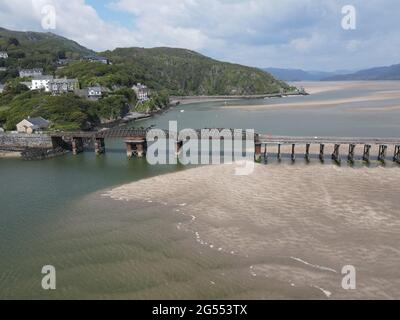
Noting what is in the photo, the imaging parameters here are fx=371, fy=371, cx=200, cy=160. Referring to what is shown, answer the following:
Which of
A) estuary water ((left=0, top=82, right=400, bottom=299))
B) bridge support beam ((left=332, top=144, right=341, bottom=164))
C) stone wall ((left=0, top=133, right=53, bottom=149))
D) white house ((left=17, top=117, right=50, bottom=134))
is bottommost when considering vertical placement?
estuary water ((left=0, top=82, right=400, bottom=299))

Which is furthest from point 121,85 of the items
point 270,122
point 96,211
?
point 96,211

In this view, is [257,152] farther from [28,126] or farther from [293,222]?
[28,126]

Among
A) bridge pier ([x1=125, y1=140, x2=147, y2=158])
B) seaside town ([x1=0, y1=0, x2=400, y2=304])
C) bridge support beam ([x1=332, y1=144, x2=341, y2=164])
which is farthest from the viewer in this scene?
bridge pier ([x1=125, y1=140, x2=147, y2=158])

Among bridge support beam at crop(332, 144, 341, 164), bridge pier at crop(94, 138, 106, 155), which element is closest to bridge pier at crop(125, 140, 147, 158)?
bridge pier at crop(94, 138, 106, 155)

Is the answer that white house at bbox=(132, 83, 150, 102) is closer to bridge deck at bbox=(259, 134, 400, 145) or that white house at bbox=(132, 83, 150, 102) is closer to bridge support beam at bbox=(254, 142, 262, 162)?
bridge deck at bbox=(259, 134, 400, 145)

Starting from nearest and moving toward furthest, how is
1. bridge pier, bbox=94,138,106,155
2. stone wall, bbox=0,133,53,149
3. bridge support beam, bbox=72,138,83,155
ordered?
bridge pier, bbox=94,138,106,155 < bridge support beam, bbox=72,138,83,155 < stone wall, bbox=0,133,53,149

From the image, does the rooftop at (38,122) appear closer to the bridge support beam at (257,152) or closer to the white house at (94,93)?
the white house at (94,93)
